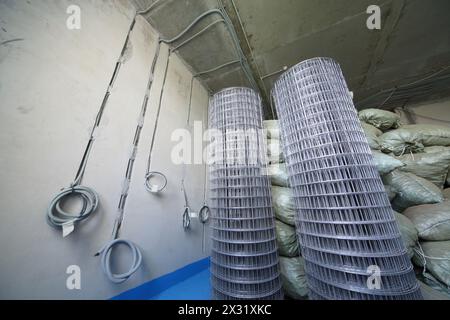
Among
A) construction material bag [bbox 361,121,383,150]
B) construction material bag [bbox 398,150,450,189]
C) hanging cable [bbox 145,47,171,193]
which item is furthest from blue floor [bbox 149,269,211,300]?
construction material bag [bbox 398,150,450,189]

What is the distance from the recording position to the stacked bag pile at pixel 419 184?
89cm

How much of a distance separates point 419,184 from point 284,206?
3.25 ft

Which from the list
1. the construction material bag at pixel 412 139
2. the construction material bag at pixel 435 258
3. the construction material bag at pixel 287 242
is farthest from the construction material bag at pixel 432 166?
the construction material bag at pixel 287 242

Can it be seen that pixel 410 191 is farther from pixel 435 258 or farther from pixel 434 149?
pixel 434 149

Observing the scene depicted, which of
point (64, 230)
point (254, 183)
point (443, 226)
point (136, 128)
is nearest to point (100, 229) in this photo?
point (64, 230)

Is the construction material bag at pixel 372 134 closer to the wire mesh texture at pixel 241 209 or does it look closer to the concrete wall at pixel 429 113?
the wire mesh texture at pixel 241 209

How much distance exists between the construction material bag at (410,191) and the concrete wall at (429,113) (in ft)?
7.75

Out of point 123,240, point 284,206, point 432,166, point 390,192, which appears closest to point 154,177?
point 123,240

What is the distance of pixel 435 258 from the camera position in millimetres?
867

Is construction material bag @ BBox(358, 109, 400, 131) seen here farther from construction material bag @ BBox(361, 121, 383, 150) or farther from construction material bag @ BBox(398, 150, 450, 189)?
construction material bag @ BBox(398, 150, 450, 189)

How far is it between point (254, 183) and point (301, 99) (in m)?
0.55

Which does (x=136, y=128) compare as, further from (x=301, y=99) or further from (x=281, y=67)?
(x=281, y=67)

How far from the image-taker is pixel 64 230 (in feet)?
2.60
